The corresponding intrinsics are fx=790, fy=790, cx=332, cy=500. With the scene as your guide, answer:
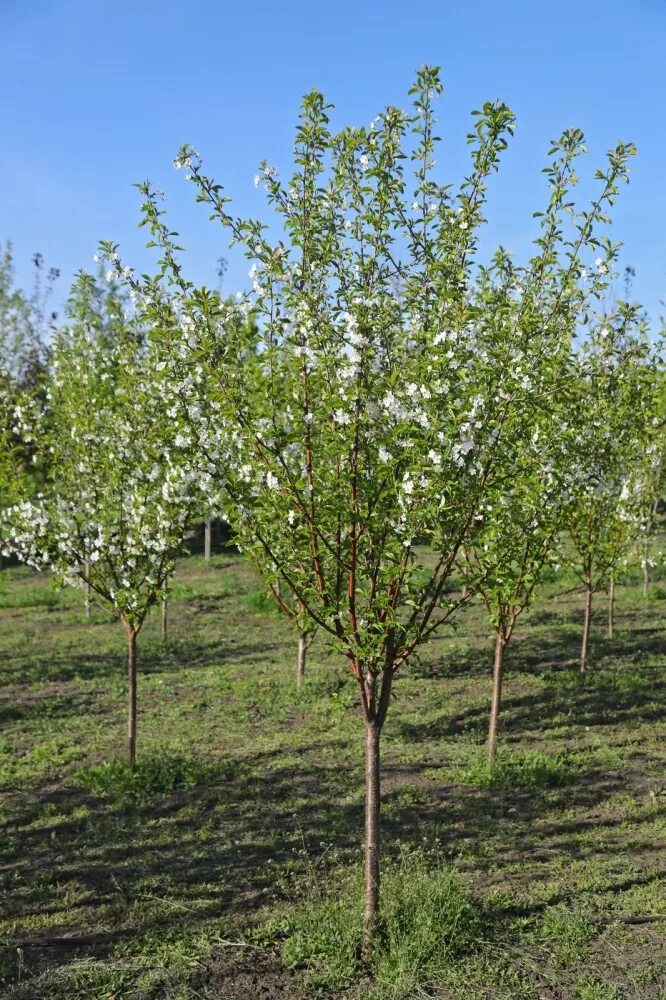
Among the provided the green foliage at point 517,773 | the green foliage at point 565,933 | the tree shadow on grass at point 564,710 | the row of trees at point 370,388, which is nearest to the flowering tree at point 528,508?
the row of trees at point 370,388

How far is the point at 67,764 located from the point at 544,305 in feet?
24.6

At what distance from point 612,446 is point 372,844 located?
627 cm

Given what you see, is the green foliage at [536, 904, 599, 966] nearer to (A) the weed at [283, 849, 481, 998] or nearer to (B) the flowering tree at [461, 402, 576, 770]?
(A) the weed at [283, 849, 481, 998]

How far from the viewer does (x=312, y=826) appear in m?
7.62

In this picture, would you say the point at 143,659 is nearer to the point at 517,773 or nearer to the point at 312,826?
the point at 312,826

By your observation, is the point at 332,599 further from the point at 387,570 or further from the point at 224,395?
the point at 224,395

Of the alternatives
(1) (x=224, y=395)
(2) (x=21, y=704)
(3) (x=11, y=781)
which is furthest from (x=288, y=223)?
(2) (x=21, y=704)

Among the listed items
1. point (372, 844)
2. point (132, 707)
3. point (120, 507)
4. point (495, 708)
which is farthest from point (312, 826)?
point (120, 507)

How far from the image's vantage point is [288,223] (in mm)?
5258

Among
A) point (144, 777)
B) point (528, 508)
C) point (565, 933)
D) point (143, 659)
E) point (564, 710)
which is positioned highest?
point (528, 508)

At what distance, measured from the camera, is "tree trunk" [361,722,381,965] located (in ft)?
18.6

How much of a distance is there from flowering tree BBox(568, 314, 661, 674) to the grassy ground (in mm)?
2128

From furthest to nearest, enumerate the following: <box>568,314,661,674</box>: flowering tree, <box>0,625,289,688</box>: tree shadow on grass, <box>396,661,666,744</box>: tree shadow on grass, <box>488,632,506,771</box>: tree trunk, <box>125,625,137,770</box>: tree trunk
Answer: <box>0,625,289,688</box>: tree shadow on grass
<box>396,661,666,744</box>: tree shadow on grass
<box>125,625,137,770</box>: tree trunk
<box>488,632,506,771</box>: tree trunk
<box>568,314,661,674</box>: flowering tree

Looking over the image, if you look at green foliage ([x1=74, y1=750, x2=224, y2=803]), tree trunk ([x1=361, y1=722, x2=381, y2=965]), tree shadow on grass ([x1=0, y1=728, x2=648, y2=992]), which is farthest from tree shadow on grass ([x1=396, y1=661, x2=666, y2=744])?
tree trunk ([x1=361, y1=722, x2=381, y2=965])
